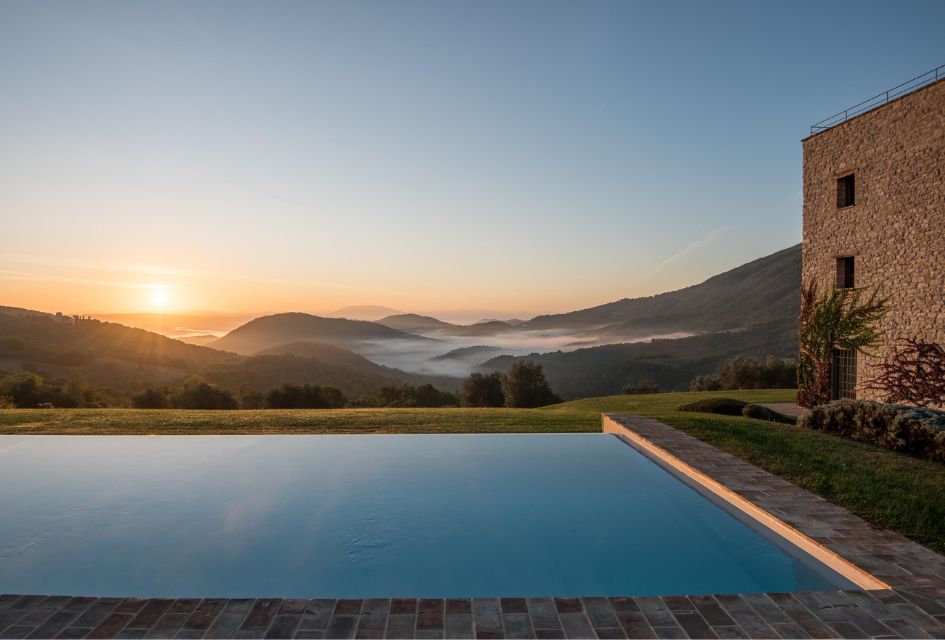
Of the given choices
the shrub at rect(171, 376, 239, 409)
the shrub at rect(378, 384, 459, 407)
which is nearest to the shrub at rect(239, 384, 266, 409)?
the shrub at rect(171, 376, 239, 409)

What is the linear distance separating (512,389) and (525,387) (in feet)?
3.28

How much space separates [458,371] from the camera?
238ft

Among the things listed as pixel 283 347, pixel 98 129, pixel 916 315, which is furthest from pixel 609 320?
pixel 98 129

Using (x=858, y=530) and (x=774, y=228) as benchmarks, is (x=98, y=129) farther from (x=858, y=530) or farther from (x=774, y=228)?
(x=774, y=228)

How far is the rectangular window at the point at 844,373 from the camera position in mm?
16328

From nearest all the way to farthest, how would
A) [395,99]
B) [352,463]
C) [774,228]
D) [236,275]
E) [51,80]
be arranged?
1. [352,463]
2. [51,80]
3. [395,99]
4. [774,228]
5. [236,275]

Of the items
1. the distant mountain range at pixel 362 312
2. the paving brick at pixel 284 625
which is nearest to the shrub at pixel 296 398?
the paving brick at pixel 284 625

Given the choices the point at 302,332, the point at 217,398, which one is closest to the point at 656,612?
the point at 217,398

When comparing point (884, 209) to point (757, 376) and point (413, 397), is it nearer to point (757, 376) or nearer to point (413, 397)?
point (757, 376)

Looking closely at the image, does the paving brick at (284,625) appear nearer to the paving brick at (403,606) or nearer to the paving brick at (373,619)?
the paving brick at (373,619)

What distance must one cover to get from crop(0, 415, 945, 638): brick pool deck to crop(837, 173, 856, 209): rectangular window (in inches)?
634

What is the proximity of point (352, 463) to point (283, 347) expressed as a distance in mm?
80791

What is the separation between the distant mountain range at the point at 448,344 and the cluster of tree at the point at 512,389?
62.3 feet

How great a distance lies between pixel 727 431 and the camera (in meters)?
9.49
